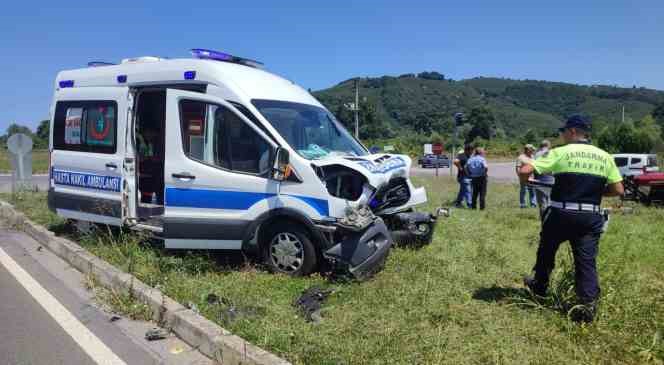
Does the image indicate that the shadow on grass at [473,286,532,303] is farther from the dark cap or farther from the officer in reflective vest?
the dark cap

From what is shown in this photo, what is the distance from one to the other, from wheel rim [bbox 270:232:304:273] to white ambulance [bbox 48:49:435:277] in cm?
1

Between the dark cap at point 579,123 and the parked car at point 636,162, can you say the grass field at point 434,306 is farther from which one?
the parked car at point 636,162

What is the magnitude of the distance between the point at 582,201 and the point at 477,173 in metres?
7.40

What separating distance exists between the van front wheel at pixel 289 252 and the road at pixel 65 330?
61.8 inches

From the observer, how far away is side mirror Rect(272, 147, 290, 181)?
17.4 ft

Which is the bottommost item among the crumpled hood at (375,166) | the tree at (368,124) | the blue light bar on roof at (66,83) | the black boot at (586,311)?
the black boot at (586,311)

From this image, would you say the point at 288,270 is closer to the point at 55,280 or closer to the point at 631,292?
the point at 55,280

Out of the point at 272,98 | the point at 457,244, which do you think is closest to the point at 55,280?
the point at 272,98

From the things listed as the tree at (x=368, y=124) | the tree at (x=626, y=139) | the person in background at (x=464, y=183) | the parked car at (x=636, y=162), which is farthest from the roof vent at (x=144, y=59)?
the tree at (x=368, y=124)

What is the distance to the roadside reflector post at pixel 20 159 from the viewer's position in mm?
13789

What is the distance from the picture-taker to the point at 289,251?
5.47m

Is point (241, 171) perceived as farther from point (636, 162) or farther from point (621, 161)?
point (621, 161)

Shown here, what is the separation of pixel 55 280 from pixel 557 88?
6040 inches

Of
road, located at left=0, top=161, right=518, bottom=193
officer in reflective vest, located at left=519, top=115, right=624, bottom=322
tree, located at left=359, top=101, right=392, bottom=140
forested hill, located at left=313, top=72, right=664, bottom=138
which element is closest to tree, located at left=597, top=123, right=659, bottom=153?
road, located at left=0, top=161, right=518, bottom=193
